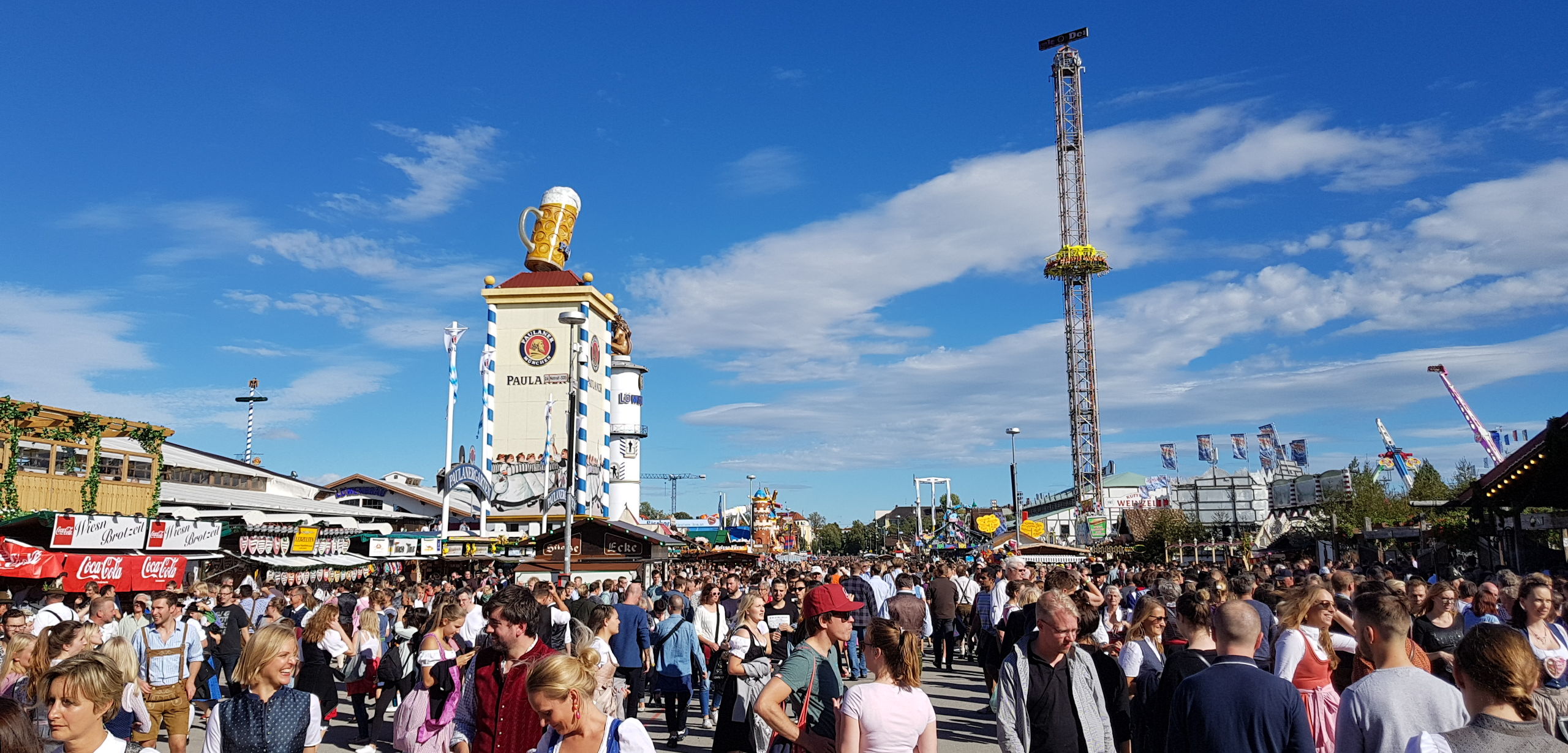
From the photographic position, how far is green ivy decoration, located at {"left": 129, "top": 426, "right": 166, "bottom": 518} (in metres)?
28.1

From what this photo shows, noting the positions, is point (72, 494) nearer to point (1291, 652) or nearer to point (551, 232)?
point (1291, 652)

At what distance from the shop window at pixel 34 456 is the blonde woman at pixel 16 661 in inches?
889

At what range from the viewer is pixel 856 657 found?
1528 cm

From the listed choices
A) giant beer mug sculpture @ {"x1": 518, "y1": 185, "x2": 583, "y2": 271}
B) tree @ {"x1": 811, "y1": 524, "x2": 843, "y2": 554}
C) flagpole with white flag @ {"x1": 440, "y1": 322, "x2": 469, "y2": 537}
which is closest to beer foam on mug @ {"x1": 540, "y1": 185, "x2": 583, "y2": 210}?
giant beer mug sculpture @ {"x1": 518, "y1": 185, "x2": 583, "y2": 271}

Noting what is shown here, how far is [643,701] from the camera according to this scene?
13.6 metres

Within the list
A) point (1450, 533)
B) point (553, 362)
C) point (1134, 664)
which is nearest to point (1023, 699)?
point (1134, 664)

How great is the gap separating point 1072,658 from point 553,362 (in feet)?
205

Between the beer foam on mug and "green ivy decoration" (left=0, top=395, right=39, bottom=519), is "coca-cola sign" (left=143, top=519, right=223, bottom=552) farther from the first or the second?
the beer foam on mug

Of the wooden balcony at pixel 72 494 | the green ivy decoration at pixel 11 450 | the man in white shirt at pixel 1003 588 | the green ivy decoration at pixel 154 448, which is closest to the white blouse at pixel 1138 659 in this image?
the man in white shirt at pixel 1003 588

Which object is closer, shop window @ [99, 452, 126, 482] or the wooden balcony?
the wooden balcony

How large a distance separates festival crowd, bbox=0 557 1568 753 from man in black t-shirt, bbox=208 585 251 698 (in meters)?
1.27

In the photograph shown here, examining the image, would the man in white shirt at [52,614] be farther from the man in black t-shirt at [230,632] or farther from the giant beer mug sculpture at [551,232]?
the giant beer mug sculpture at [551,232]

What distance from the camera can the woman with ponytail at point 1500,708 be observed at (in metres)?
3.14

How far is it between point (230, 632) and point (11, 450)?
1686 centimetres
